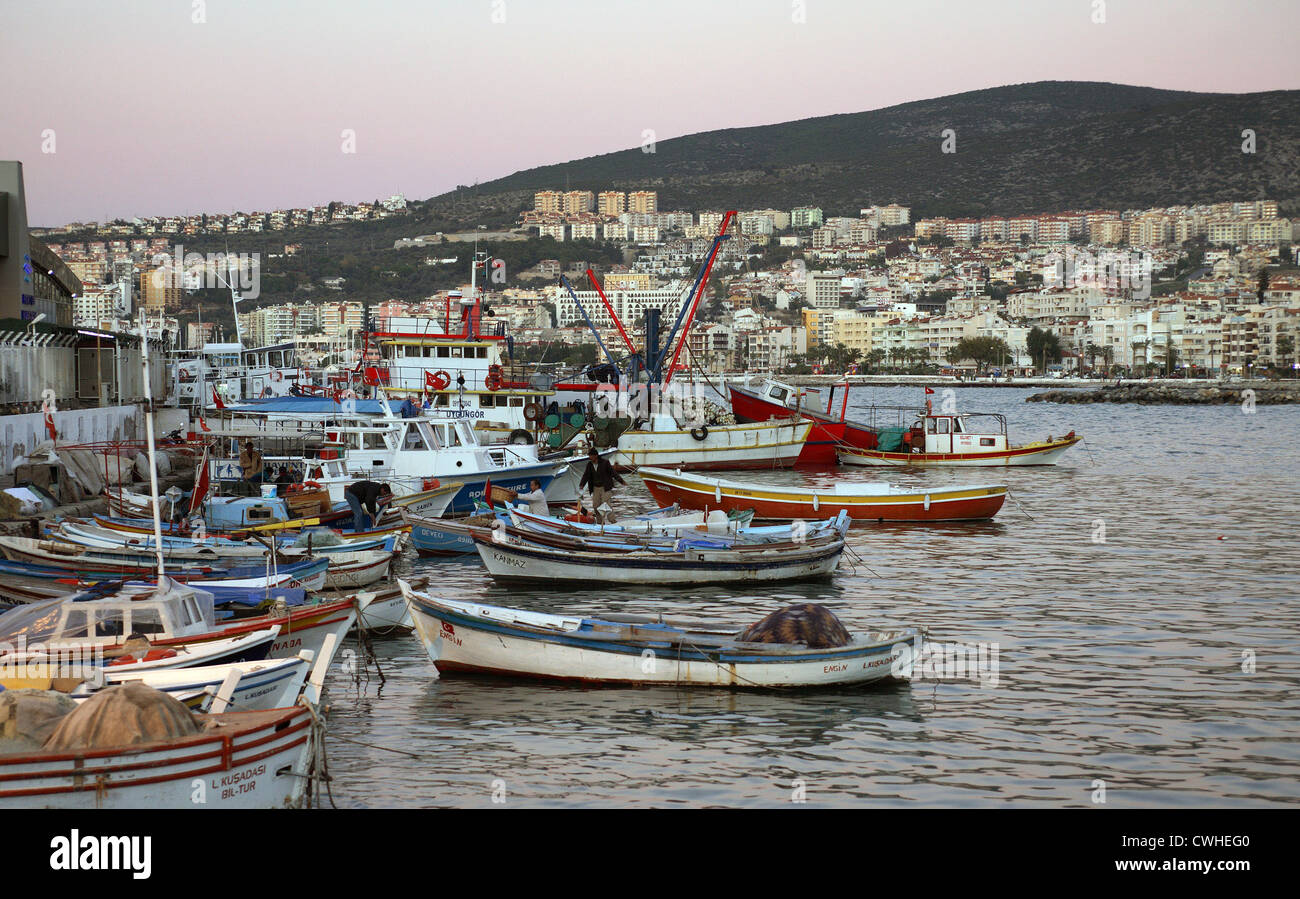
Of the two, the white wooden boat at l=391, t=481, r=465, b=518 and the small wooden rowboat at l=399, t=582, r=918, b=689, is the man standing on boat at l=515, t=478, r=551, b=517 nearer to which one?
the white wooden boat at l=391, t=481, r=465, b=518

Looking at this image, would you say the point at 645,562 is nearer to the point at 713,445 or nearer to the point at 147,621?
the point at 147,621

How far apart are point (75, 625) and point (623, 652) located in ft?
18.1

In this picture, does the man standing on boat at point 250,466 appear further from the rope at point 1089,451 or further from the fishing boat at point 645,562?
the rope at point 1089,451

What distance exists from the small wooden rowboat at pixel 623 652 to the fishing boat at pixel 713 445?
26.3 m

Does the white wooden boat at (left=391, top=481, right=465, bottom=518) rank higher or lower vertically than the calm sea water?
higher

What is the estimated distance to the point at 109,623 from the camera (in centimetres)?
1195

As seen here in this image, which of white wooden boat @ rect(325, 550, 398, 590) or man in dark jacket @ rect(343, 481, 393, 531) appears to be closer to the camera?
white wooden boat @ rect(325, 550, 398, 590)

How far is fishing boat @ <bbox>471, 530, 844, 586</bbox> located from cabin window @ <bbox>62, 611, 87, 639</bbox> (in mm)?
9148

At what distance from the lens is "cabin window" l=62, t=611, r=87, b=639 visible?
11.7 m

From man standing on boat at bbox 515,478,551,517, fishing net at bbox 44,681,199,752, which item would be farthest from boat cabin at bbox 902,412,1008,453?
fishing net at bbox 44,681,199,752

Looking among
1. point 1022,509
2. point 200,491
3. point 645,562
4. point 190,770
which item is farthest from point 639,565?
point 1022,509

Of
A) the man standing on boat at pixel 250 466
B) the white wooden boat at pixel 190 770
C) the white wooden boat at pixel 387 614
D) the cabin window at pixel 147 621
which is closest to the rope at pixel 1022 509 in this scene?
the man standing on boat at pixel 250 466

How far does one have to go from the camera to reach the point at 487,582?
843 inches

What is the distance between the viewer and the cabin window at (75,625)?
11.7 m
